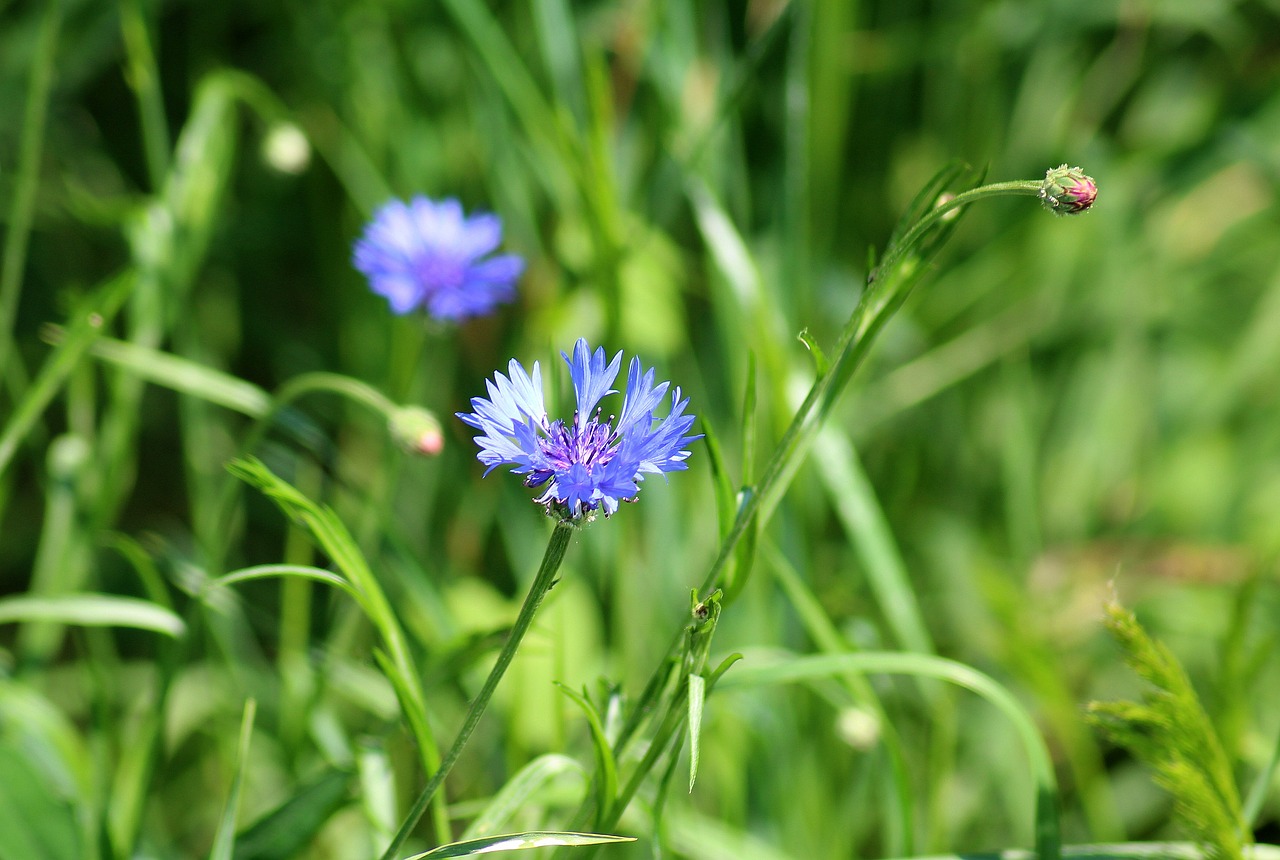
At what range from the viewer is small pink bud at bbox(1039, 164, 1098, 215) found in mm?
691

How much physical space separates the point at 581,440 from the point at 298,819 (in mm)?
416

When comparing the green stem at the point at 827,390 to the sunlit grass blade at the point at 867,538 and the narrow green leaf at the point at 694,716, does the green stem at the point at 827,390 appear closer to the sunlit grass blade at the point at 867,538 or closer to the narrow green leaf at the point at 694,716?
the narrow green leaf at the point at 694,716

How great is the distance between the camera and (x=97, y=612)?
3.27 feet

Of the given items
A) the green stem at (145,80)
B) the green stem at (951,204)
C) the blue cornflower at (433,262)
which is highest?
the green stem at (145,80)

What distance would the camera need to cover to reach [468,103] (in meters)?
1.66

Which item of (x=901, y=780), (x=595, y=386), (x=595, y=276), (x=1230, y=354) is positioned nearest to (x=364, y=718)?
(x=595, y=276)

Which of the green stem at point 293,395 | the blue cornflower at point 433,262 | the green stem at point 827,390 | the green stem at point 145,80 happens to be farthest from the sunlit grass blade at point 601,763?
the green stem at point 145,80

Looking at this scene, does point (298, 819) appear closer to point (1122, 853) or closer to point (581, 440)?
point (581, 440)

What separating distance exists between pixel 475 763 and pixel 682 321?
712 mm

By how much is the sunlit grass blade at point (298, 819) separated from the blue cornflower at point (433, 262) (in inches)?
17.1

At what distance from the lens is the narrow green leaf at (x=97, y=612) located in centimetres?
98

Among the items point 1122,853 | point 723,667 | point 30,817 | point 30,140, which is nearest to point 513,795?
point 723,667

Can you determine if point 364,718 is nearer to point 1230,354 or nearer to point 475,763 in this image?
point 475,763

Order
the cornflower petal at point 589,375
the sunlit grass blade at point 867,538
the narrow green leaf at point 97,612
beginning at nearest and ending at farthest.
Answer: the cornflower petal at point 589,375 < the narrow green leaf at point 97,612 < the sunlit grass blade at point 867,538
